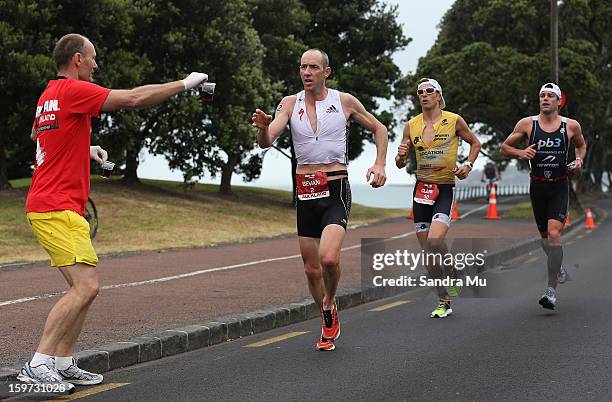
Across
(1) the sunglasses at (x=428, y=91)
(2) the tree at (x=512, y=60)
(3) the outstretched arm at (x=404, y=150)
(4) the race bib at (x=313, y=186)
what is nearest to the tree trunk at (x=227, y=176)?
(2) the tree at (x=512, y=60)

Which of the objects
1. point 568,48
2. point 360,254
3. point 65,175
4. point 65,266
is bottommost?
point 360,254

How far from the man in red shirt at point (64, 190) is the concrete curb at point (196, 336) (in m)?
0.57

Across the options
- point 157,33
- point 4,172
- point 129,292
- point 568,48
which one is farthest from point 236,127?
point 129,292

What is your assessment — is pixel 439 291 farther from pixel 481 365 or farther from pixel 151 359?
pixel 151 359

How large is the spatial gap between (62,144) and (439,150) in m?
4.55

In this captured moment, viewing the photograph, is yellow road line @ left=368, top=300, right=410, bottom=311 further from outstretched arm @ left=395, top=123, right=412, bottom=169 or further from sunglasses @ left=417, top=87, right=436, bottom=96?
sunglasses @ left=417, top=87, right=436, bottom=96

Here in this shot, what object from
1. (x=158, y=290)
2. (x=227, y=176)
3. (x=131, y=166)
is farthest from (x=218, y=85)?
(x=158, y=290)

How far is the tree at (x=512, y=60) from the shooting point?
115ft

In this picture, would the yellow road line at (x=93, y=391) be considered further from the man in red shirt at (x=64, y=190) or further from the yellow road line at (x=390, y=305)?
the yellow road line at (x=390, y=305)

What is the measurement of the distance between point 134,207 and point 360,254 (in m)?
11.9

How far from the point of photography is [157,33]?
1252 inches

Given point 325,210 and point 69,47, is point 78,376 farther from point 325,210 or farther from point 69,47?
point 325,210

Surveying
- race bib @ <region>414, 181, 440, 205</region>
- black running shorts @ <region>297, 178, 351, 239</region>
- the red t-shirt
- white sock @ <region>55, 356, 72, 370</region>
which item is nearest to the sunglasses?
race bib @ <region>414, 181, 440, 205</region>

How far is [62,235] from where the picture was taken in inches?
226
